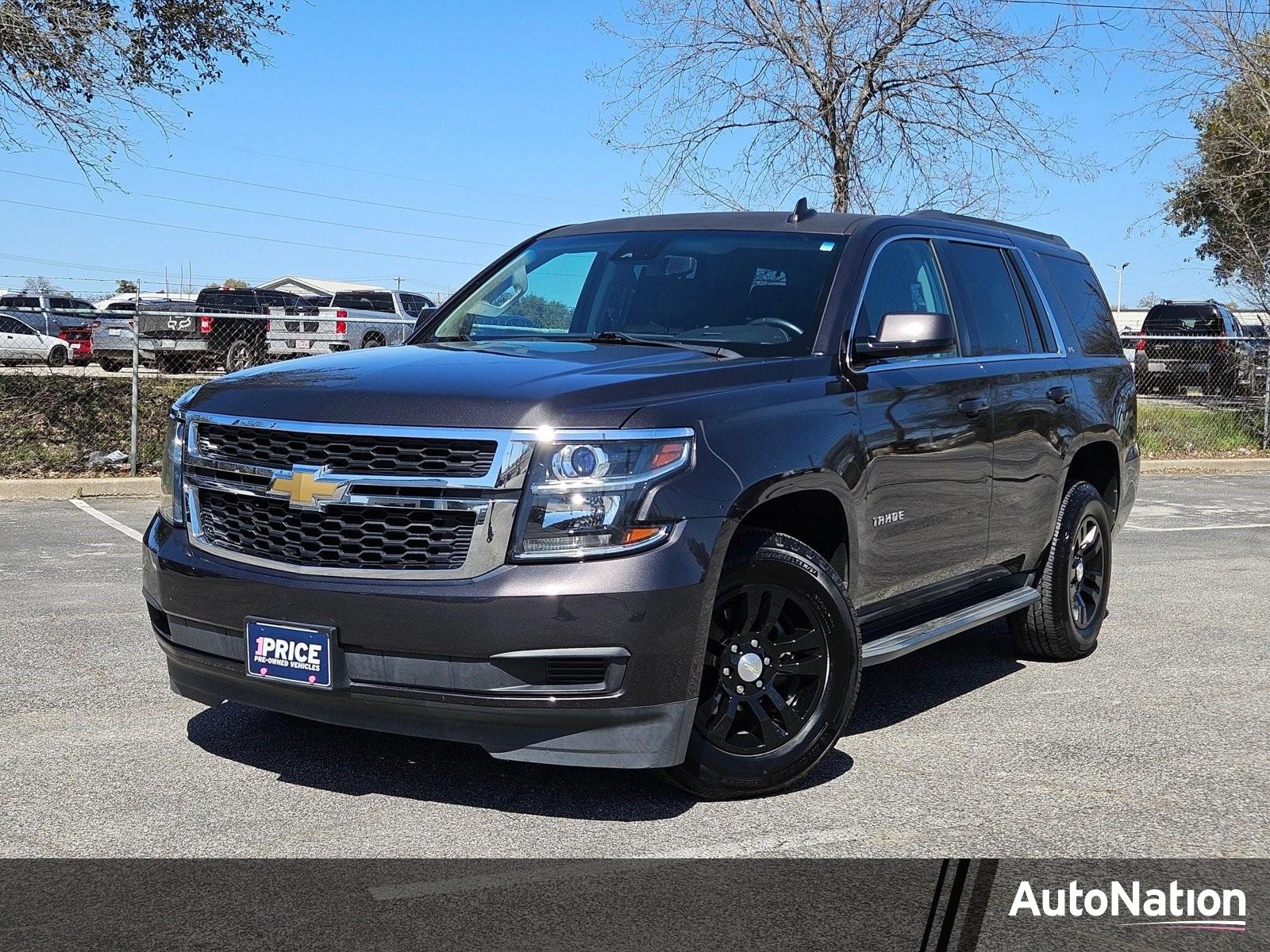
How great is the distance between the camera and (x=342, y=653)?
4.23m

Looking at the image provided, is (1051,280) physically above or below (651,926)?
above

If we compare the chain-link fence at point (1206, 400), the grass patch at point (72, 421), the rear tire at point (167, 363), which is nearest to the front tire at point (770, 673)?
the grass patch at point (72, 421)

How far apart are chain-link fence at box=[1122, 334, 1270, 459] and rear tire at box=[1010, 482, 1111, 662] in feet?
Answer: 37.6

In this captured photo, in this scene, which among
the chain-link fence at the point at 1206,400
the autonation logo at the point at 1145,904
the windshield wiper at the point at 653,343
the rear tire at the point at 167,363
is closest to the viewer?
the autonation logo at the point at 1145,904

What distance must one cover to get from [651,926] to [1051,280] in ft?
14.9

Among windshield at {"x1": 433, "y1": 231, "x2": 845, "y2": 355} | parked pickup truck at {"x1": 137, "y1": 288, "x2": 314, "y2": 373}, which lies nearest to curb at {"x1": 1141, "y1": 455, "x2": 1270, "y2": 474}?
parked pickup truck at {"x1": 137, "y1": 288, "x2": 314, "y2": 373}

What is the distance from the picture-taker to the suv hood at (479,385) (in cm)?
423

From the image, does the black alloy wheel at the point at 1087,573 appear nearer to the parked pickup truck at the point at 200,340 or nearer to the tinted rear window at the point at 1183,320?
the parked pickup truck at the point at 200,340

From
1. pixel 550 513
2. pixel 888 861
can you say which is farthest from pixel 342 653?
pixel 888 861

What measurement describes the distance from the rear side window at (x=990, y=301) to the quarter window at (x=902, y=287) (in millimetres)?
127

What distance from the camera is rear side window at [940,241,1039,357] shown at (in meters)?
6.23

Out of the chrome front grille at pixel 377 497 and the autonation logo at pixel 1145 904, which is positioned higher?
the chrome front grille at pixel 377 497

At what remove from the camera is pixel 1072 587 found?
6930mm

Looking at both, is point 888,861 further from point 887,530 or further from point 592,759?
point 887,530
